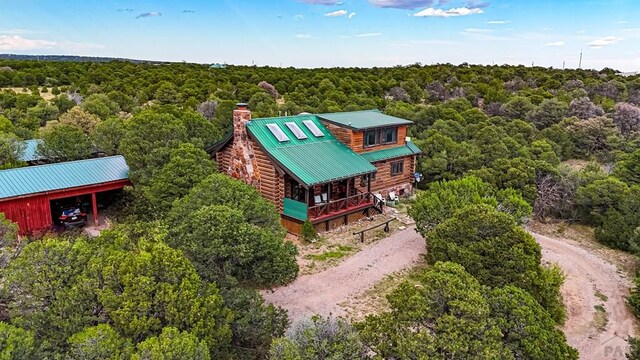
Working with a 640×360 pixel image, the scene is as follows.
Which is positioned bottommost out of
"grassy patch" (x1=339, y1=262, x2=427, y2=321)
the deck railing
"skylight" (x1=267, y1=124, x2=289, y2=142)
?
"grassy patch" (x1=339, y1=262, x2=427, y2=321)

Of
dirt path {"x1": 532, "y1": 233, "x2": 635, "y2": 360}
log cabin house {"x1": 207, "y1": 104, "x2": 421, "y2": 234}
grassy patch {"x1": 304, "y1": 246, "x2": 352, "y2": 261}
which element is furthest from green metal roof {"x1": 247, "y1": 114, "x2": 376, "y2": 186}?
dirt path {"x1": 532, "y1": 233, "x2": 635, "y2": 360}

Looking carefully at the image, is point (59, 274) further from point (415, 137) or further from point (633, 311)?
point (415, 137)

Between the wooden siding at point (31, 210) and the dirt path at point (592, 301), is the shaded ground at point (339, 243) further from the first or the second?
the wooden siding at point (31, 210)

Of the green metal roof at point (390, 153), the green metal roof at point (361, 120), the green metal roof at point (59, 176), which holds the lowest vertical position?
the green metal roof at point (59, 176)

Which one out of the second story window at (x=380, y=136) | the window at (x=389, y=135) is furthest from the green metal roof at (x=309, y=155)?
the window at (x=389, y=135)

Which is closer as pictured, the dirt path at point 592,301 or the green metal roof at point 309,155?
the dirt path at point 592,301

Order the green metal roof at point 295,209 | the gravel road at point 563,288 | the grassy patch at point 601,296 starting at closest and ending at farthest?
the gravel road at point 563,288 → the grassy patch at point 601,296 → the green metal roof at point 295,209

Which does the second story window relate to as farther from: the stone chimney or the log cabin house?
the stone chimney
